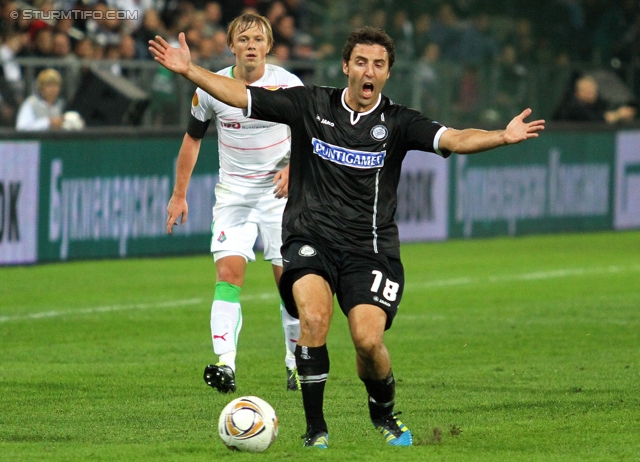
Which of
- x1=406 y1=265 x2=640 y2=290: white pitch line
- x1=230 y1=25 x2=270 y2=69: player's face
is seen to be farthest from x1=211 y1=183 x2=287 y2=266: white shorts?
x1=406 y1=265 x2=640 y2=290: white pitch line

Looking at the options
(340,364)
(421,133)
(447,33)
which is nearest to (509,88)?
(447,33)

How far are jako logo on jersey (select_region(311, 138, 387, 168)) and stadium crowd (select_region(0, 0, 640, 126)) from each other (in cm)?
968

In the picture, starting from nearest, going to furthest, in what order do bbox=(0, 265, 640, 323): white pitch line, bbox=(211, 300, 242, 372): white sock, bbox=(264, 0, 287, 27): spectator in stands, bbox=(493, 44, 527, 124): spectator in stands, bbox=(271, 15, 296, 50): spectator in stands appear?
bbox=(211, 300, 242, 372): white sock, bbox=(0, 265, 640, 323): white pitch line, bbox=(271, 15, 296, 50): spectator in stands, bbox=(264, 0, 287, 27): spectator in stands, bbox=(493, 44, 527, 124): spectator in stands

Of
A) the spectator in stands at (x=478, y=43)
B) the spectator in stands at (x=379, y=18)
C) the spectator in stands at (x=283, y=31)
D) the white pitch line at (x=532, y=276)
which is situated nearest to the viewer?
the white pitch line at (x=532, y=276)

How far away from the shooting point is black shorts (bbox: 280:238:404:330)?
6.39 meters

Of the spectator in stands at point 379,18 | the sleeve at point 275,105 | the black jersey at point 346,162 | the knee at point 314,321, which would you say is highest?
the spectator in stands at point 379,18

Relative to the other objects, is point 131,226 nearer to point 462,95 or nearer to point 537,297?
point 537,297

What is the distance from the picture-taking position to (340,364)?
9406 mm

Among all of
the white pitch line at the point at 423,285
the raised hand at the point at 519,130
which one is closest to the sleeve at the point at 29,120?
the white pitch line at the point at 423,285

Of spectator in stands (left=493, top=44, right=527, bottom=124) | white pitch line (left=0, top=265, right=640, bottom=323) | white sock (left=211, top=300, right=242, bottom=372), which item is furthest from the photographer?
spectator in stands (left=493, top=44, right=527, bottom=124)

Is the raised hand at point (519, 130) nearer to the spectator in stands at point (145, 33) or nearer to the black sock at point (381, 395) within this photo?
the black sock at point (381, 395)

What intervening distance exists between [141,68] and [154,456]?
11.3 meters

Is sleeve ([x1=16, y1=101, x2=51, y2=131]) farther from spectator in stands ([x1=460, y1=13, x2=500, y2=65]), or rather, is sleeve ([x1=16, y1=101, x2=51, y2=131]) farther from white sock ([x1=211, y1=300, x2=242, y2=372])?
spectator in stands ([x1=460, y1=13, x2=500, y2=65])

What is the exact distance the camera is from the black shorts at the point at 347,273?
6.39m
